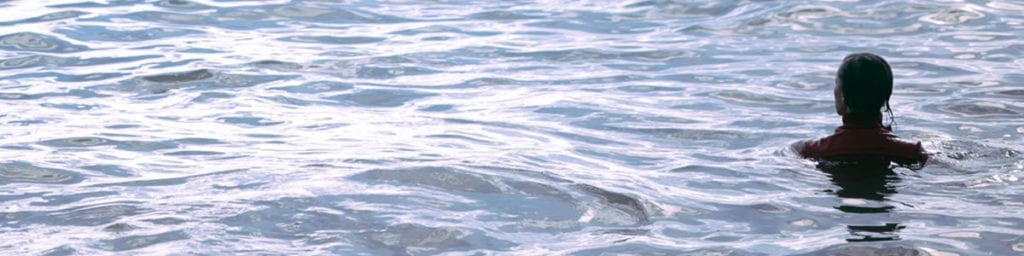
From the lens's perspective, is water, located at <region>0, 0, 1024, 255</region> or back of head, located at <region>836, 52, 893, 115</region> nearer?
water, located at <region>0, 0, 1024, 255</region>

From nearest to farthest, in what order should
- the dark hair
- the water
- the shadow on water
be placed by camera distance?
1. the shadow on water
2. the water
3. the dark hair

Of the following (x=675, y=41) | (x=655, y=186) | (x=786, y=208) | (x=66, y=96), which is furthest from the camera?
(x=675, y=41)

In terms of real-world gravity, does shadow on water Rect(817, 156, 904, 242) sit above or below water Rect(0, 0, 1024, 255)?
above

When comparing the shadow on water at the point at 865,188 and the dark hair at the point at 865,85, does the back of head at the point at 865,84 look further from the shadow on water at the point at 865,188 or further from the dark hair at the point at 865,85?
the shadow on water at the point at 865,188

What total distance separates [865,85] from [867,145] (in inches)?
13.3

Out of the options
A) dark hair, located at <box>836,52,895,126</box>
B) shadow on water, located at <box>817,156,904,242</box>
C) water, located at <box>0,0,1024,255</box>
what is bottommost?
water, located at <box>0,0,1024,255</box>

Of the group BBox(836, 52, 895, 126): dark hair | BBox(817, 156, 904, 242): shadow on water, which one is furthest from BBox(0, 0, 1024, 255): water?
BBox(836, 52, 895, 126): dark hair

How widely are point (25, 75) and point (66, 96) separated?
1147 mm

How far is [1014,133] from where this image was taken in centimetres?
852

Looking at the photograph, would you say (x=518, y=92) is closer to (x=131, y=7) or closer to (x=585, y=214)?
(x=585, y=214)

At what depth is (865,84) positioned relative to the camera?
301 inches

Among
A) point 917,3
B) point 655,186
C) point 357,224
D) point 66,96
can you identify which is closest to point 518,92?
point 66,96

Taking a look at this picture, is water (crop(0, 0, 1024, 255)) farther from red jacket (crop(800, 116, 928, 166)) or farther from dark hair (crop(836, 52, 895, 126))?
dark hair (crop(836, 52, 895, 126))

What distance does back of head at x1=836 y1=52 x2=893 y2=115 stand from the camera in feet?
24.8
